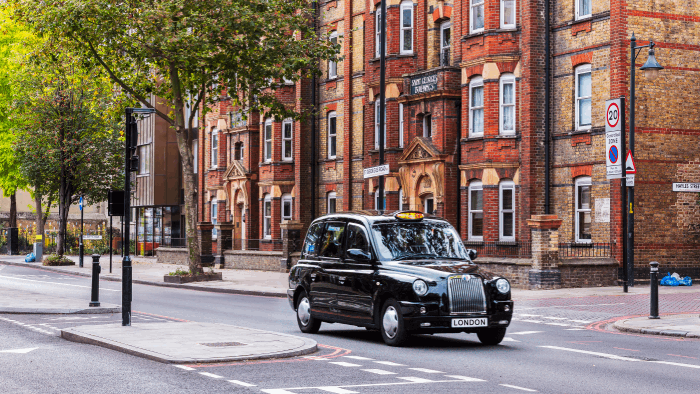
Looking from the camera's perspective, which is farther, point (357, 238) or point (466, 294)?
point (357, 238)

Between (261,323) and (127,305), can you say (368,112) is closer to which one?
(261,323)

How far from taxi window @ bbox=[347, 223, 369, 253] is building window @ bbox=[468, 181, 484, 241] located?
17.9 meters

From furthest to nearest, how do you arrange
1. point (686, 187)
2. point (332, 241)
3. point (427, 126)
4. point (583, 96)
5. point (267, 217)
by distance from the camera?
point (267, 217), point (427, 126), point (583, 96), point (686, 187), point (332, 241)

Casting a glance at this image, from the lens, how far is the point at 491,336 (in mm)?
13781

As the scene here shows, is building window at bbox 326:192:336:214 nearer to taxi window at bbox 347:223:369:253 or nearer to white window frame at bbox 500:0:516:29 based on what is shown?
white window frame at bbox 500:0:516:29

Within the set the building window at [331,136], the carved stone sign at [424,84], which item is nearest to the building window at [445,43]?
the carved stone sign at [424,84]

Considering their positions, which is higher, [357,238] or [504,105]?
[504,105]

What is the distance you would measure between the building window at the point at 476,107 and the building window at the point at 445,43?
307 centimetres

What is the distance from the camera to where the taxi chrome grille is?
12.9 m

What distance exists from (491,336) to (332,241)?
9.50ft

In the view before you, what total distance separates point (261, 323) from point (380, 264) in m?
4.48

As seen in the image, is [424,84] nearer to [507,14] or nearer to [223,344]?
[507,14]

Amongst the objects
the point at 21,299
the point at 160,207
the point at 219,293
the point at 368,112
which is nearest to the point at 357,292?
the point at 21,299

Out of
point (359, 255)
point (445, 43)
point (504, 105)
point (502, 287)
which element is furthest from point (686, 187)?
point (359, 255)
